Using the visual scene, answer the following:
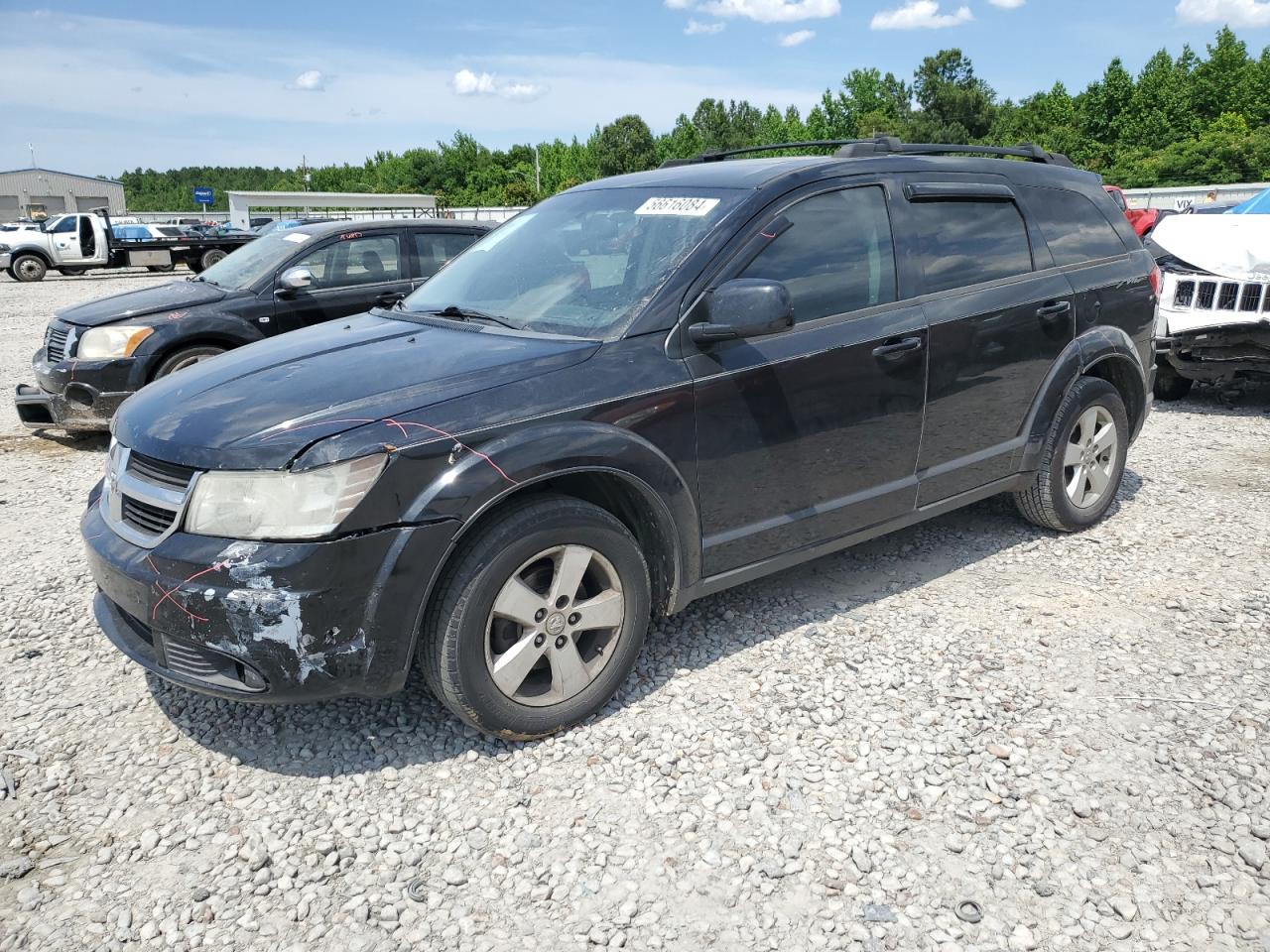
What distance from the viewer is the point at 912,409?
4094 millimetres

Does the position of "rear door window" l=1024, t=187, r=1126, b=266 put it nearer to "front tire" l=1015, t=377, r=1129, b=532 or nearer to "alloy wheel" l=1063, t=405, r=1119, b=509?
"front tire" l=1015, t=377, r=1129, b=532

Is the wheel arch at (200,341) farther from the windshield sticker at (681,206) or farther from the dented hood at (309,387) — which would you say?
the windshield sticker at (681,206)

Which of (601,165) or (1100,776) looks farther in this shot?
(601,165)

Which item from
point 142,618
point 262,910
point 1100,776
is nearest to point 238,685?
point 142,618

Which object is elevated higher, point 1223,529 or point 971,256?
point 971,256

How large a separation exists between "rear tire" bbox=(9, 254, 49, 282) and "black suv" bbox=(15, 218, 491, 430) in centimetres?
2314

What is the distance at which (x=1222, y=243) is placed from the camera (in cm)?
777

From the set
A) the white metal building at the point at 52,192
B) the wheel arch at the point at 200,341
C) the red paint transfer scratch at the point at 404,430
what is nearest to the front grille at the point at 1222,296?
the red paint transfer scratch at the point at 404,430

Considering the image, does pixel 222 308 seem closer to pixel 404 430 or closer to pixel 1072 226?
pixel 404 430

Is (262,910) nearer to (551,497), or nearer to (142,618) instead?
(142,618)

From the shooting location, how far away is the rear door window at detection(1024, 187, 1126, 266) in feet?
15.7

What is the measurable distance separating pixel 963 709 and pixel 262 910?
7.73 ft

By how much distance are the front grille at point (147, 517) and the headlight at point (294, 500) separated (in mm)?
268

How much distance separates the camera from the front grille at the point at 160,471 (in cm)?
300
